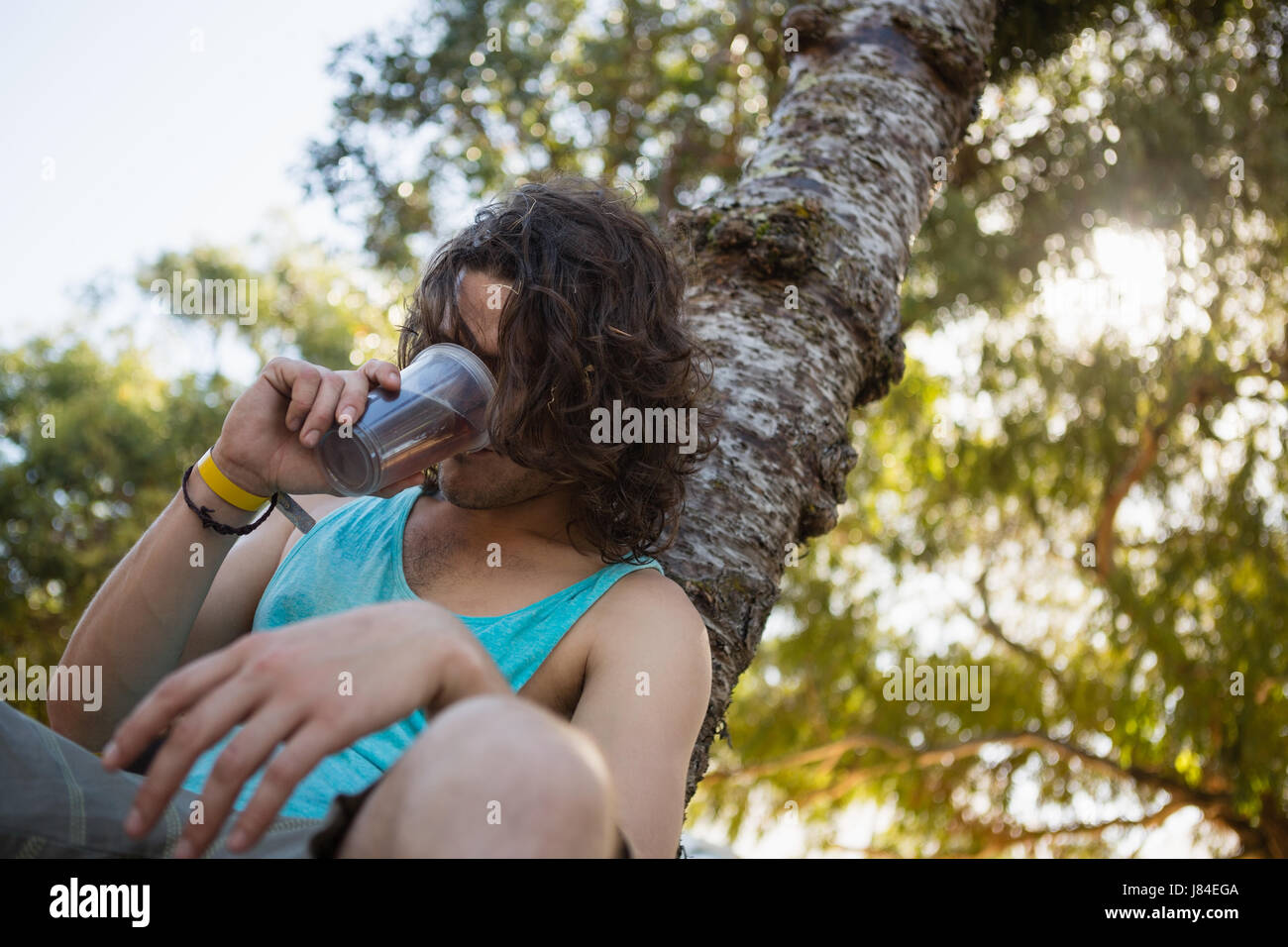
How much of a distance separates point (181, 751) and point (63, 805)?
0.21 m

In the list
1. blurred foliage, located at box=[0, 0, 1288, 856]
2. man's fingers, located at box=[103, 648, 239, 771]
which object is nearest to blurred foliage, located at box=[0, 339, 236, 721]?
blurred foliage, located at box=[0, 0, 1288, 856]

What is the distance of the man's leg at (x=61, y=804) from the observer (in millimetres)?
891

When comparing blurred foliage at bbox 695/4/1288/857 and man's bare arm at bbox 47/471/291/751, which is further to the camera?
blurred foliage at bbox 695/4/1288/857

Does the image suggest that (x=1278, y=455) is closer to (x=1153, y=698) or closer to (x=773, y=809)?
(x=1153, y=698)

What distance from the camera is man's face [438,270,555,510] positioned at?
160 cm

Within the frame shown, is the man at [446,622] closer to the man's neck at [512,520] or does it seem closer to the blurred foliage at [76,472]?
the man's neck at [512,520]

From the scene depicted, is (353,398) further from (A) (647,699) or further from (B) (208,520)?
(A) (647,699)

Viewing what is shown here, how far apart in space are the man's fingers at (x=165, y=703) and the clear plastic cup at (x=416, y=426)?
622 millimetres

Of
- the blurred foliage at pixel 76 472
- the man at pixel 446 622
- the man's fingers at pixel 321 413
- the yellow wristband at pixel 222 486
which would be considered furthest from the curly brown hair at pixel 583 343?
the blurred foliage at pixel 76 472

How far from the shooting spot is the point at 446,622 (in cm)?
92

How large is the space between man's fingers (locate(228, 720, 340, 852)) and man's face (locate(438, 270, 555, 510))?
0.80 meters

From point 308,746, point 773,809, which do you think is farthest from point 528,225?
point 773,809

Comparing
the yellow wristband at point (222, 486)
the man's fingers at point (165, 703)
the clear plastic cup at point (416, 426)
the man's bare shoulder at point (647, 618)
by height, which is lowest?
the man's fingers at point (165, 703)

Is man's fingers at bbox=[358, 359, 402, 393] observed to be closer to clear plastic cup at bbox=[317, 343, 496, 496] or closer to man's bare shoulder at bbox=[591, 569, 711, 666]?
clear plastic cup at bbox=[317, 343, 496, 496]
